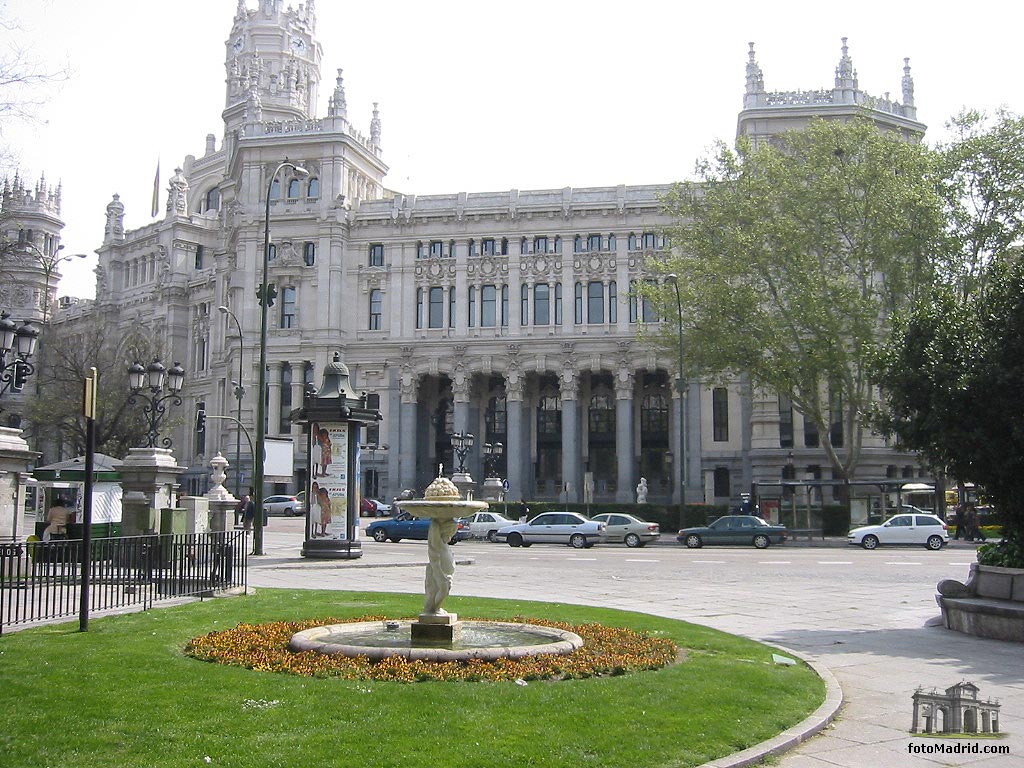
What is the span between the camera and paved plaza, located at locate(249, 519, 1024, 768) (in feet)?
30.3

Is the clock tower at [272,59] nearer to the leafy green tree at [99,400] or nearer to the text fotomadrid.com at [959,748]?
the leafy green tree at [99,400]

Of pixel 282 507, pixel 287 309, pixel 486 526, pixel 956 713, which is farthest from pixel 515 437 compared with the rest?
pixel 956 713

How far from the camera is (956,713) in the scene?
29.0ft

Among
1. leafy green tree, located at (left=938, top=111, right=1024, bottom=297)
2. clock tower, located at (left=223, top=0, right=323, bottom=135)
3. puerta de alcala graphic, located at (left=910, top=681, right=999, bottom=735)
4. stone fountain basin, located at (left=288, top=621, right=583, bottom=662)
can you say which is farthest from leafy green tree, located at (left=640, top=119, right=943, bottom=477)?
clock tower, located at (left=223, top=0, right=323, bottom=135)

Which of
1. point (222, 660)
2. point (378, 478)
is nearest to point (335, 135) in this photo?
point (378, 478)

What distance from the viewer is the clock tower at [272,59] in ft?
318

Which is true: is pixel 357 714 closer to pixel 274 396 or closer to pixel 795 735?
pixel 795 735

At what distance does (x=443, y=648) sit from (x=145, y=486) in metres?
16.8

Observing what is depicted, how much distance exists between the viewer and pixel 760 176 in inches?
1822

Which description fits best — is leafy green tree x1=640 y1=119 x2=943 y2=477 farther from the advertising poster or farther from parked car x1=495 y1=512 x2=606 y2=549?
the advertising poster

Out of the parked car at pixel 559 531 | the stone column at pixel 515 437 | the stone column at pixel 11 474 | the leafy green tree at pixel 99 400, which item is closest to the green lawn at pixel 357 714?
the stone column at pixel 11 474

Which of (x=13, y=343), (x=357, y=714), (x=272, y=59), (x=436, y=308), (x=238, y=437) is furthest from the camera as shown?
(x=272, y=59)

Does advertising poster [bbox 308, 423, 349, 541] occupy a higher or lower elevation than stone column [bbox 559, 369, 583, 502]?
lower

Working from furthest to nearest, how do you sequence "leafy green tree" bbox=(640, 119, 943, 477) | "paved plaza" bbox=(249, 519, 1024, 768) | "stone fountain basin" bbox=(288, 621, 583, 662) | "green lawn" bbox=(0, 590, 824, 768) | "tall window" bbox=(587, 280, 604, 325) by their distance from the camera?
"tall window" bbox=(587, 280, 604, 325)
"leafy green tree" bbox=(640, 119, 943, 477)
"stone fountain basin" bbox=(288, 621, 583, 662)
"paved plaza" bbox=(249, 519, 1024, 768)
"green lawn" bbox=(0, 590, 824, 768)
